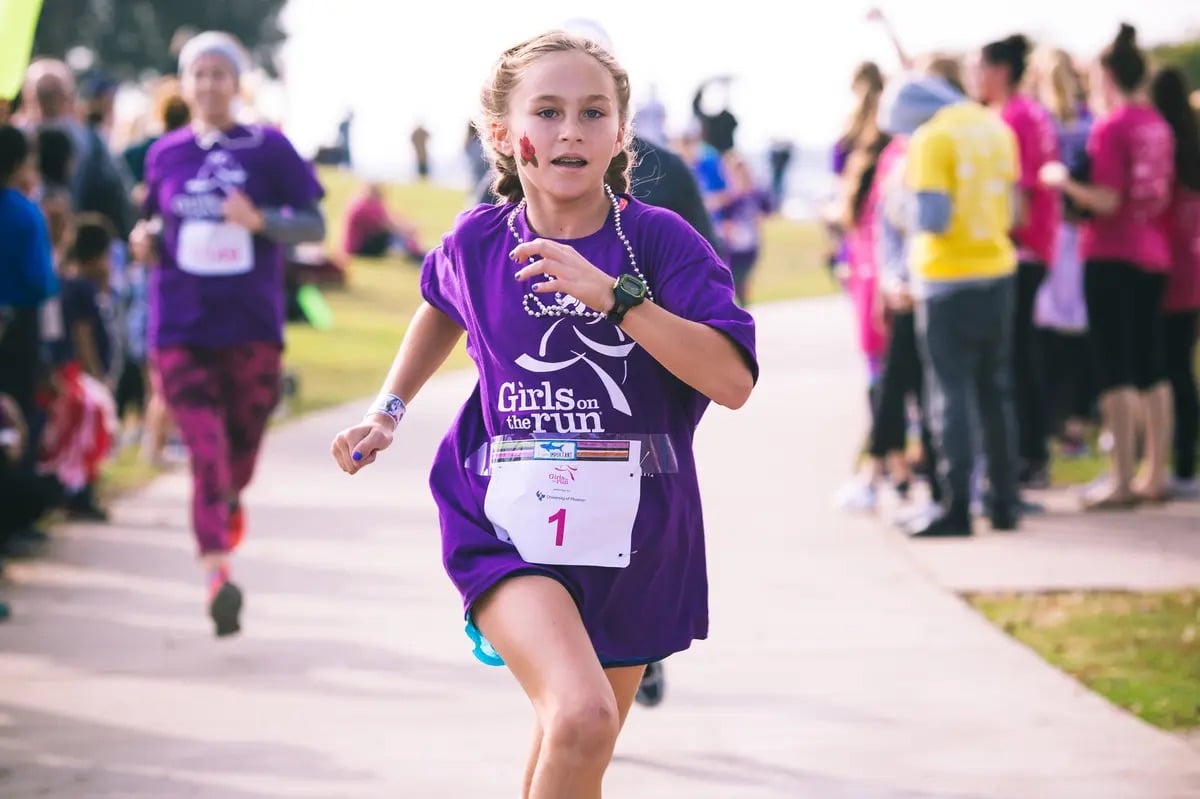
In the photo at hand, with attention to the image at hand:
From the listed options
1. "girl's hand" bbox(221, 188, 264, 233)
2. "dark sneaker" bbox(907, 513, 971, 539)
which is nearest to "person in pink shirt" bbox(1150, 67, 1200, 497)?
"dark sneaker" bbox(907, 513, 971, 539)

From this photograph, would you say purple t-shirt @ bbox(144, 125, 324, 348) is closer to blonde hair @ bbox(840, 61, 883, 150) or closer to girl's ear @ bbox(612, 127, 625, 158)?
girl's ear @ bbox(612, 127, 625, 158)

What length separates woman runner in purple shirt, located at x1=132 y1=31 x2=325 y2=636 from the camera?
275 inches

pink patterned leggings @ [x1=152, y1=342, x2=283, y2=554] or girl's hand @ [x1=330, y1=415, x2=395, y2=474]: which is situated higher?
girl's hand @ [x1=330, y1=415, x2=395, y2=474]

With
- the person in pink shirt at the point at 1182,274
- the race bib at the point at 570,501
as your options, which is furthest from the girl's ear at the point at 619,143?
the person in pink shirt at the point at 1182,274

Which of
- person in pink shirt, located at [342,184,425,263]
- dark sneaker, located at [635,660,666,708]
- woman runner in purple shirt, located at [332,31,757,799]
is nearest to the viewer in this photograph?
woman runner in purple shirt, located at [332,31,757,799]

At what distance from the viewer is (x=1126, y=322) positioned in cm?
951

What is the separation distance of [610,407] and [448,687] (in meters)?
2.85

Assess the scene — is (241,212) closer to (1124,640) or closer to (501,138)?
(501,138)

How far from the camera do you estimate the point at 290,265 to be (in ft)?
49.7

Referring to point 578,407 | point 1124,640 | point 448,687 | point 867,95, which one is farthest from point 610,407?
point 867,95

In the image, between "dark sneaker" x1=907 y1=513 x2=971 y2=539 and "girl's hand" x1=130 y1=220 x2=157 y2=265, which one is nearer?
"girl's hand" x1=130 y1=220 x2=157 y2=265

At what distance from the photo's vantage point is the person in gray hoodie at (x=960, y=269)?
8.45 m

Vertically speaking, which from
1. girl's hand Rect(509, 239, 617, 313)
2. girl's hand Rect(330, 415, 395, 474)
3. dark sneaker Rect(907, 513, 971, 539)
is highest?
girl's hand Rect(509, 239, 617, 313)

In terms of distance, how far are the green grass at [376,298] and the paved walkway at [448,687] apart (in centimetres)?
290
